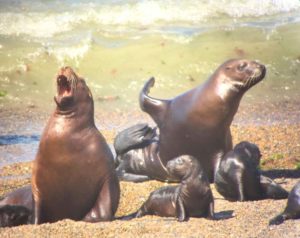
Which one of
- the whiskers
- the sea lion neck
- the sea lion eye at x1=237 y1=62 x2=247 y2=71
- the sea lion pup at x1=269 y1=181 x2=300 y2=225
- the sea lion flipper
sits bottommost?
the sea lion flipper

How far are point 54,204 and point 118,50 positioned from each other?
1084cm

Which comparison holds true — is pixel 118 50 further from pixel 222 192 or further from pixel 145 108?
pixel 222 192

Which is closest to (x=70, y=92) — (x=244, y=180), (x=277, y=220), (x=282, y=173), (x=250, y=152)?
(x=277, y=220)

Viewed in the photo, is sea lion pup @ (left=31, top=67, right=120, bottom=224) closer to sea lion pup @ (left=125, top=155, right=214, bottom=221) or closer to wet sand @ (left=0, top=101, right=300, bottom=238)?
wet sand @ (left=0, top=101, right=300, bottom=238)

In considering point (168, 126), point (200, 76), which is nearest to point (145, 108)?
point (168, 126)

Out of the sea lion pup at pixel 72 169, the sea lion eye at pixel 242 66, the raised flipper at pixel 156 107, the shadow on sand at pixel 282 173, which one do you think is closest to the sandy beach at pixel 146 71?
the shadow on sand at pixel 282 173

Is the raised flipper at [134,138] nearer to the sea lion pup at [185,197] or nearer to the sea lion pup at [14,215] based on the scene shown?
the sea lion pup at [185,197]

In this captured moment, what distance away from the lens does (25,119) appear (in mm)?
14125

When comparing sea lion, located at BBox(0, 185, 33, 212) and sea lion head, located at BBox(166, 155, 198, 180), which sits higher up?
sea lion head, located at BBox(166, 155, 198, 180)

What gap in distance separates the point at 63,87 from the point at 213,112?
254 cm

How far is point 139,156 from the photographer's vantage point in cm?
1080

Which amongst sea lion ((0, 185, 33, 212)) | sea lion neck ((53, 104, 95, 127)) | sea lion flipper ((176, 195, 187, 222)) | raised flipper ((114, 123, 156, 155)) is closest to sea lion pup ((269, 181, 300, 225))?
sea lion flipper ((176, 195, 187, 222))

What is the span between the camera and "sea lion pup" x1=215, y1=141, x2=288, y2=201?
8.78m

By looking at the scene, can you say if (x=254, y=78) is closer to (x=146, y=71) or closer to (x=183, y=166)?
(x=183, y=166)
